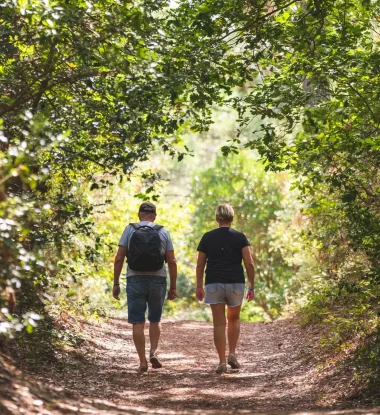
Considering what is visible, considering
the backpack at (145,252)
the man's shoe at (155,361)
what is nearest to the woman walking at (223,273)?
the backpack at (145,252)

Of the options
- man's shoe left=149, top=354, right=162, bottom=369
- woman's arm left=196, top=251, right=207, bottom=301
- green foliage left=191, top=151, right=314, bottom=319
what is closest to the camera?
woman's arm left=196, top=251, right=207, bottom=301

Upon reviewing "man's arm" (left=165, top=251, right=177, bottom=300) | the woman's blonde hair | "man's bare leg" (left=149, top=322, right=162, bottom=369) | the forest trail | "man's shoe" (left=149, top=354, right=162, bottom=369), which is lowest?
the forest trail

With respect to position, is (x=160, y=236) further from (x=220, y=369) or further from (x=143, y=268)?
(x=220, y=369)

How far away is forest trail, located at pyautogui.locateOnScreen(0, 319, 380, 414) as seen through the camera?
6852 mm

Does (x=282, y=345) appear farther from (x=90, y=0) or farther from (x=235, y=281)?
(x=90, y=0)

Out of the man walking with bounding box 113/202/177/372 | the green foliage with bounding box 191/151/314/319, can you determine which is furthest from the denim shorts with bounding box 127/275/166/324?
the green foliage with bounding box 191/151/314/319

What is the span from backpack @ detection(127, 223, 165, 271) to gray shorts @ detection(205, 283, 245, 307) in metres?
0.70

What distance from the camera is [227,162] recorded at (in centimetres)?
2817

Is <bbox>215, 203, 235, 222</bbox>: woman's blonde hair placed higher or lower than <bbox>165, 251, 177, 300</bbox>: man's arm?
higher

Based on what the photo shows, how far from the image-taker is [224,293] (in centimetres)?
875

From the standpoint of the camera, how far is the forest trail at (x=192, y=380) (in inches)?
270

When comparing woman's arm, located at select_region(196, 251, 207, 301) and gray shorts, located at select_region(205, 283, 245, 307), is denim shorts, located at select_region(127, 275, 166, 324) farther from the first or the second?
gray shorts, located at select_region(205, 283, 245, 307)

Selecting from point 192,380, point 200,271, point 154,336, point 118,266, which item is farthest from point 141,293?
point 192,380

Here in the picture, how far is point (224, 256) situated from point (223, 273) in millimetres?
207
